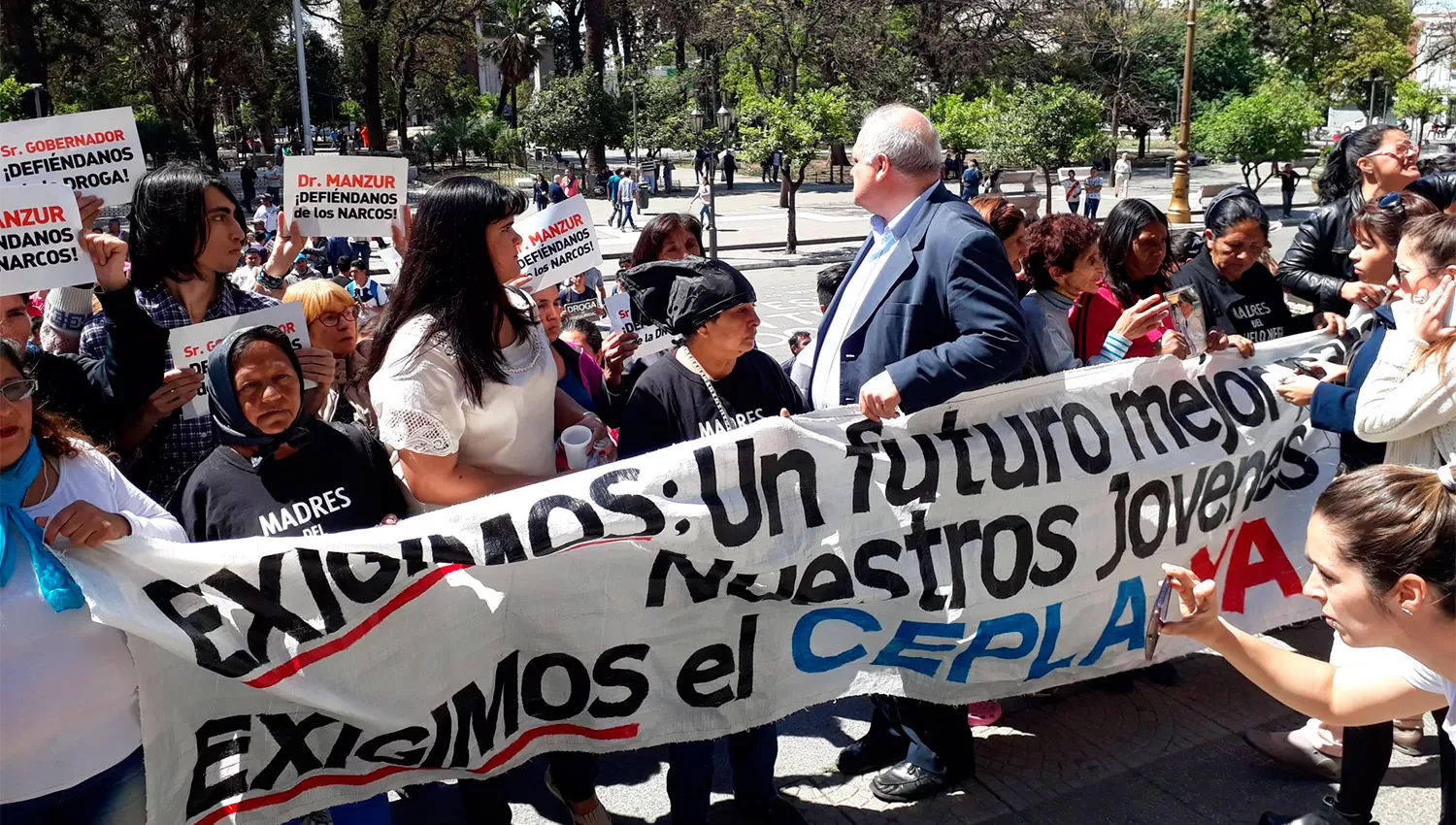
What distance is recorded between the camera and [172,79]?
136 feet

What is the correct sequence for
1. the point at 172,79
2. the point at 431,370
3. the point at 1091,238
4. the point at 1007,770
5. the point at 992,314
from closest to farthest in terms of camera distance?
the point at 431,370
the point at 992,314
the point at 1007,770
the point at 1091,238
the point at 172,79

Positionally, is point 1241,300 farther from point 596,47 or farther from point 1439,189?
point 596,47

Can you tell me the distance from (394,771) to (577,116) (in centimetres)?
3825

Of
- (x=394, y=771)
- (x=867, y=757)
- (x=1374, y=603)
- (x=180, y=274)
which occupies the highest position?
(x=180, y=274)

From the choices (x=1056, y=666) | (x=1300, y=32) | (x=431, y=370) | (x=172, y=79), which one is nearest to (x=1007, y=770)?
(x=1056, y=666)

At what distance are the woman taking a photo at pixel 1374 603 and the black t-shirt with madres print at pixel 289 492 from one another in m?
2.03

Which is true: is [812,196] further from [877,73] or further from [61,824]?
[61,824]

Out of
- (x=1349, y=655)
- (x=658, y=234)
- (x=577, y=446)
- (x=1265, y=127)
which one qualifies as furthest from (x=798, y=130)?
(x=1349, y=655)

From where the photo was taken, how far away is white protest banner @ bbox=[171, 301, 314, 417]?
3379 millimetres

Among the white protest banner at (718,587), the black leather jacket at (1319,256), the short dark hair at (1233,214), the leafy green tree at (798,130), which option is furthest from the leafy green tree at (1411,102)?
the white protest banner at (718,587)

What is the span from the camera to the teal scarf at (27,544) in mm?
2314

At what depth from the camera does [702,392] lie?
3.36 metres

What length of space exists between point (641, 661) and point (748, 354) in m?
1.02

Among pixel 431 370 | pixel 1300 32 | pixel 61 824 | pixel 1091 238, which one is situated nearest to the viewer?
pixel 61 824
